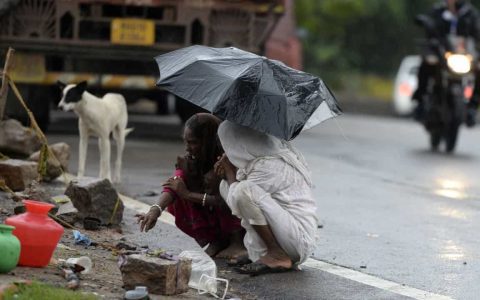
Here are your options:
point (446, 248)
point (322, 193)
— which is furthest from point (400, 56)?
point (446, 248)

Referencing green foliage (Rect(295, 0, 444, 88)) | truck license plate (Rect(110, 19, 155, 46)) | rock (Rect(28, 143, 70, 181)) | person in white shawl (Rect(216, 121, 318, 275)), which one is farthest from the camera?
green foliage (Rect(295, 0, 444, 88))

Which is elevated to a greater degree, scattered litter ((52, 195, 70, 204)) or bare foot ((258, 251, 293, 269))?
bare foot ((258, 251, 293, 269))

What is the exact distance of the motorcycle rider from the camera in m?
15.6

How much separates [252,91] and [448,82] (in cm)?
955

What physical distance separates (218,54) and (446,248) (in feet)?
7.38

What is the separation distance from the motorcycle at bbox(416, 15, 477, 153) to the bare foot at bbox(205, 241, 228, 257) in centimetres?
860

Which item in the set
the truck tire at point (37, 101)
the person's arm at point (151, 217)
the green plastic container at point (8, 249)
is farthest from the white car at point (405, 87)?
the green plastic container at point (8, 249)

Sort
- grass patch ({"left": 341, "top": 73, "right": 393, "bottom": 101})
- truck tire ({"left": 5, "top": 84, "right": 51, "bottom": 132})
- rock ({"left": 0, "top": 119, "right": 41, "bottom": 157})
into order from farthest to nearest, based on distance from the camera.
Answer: grass patch ({"left": 341, "top": 73, "right": 393, "bottom": 101}) → truck tire ({"left": 5, "top": 84, "right": 51, "bottom": 132}) → rock ({"left": 0, "top": 119, "right": 41, "bottom": 157})

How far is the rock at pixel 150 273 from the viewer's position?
5711 millimetres

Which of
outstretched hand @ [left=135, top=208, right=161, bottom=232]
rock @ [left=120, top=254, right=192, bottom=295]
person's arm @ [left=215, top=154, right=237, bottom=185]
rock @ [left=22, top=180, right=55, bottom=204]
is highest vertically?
person's arm @ [left=215, top=154, right=237, bottom=185]

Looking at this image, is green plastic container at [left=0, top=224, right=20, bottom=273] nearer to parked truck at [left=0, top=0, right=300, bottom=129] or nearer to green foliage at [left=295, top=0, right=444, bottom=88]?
parked truck at [left=0, top=0, right=300, bottom=129]

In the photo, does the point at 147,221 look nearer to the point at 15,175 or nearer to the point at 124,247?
the point at 124,247

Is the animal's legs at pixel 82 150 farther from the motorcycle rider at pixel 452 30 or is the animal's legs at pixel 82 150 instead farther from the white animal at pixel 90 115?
the motorcycle rider at pixel 452 30

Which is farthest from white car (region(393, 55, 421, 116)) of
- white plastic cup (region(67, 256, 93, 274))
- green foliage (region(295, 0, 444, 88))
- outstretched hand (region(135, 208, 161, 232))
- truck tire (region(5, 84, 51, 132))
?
white plastic cup (region(67, 256, 93, 274))
